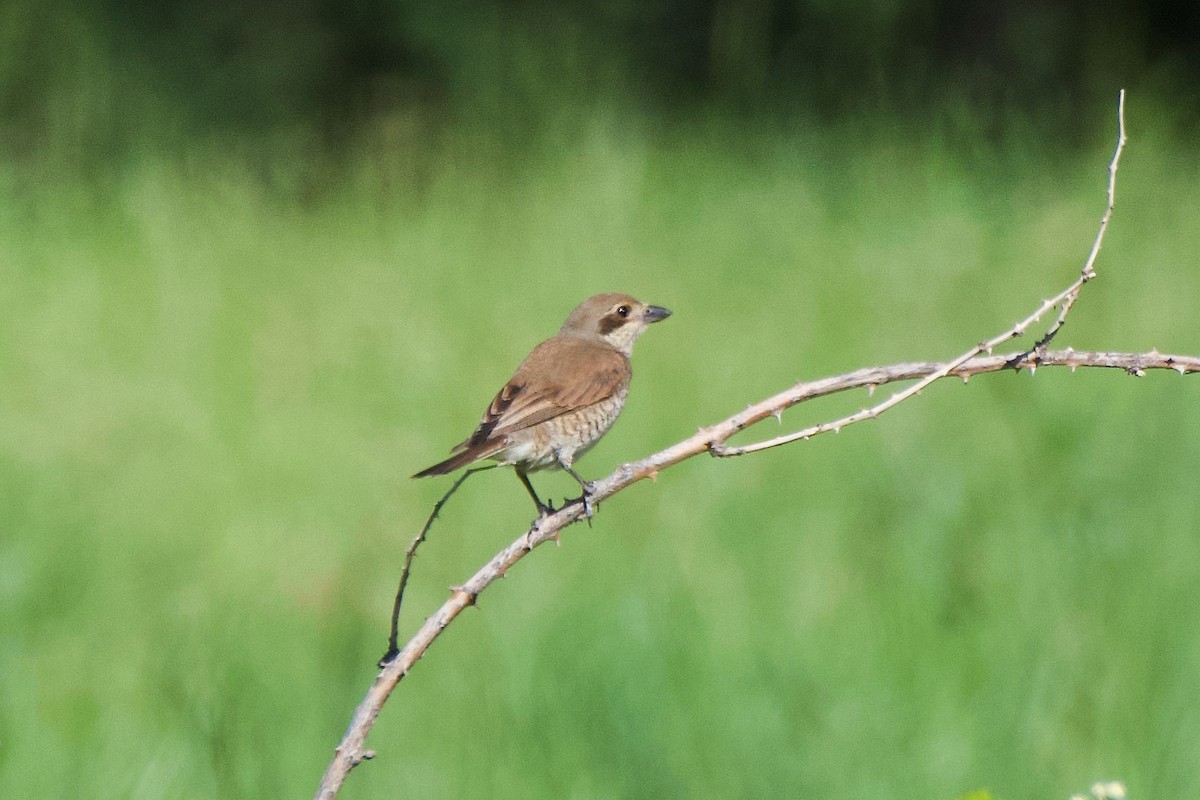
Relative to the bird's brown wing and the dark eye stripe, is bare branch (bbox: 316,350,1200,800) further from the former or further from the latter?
the dark eye stripe

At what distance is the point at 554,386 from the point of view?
11.6 feet

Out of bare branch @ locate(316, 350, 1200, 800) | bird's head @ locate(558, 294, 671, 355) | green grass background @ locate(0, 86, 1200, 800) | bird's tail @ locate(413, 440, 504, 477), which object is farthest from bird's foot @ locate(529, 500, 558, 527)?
green grass background @ locate(0, 86, 1200, 800)

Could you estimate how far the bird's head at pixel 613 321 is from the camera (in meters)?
4.11

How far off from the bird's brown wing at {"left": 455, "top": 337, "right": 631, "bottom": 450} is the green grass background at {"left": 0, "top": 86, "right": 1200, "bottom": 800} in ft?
4.27

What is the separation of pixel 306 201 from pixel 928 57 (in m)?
5.35

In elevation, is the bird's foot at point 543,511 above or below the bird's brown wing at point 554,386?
below

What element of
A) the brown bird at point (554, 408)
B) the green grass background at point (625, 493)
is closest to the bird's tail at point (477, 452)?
the brown bird at point (554, 408)

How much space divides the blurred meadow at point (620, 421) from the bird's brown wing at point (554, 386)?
109cm

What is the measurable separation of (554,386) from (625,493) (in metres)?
2.99

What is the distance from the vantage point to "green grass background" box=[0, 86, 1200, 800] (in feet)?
14.9

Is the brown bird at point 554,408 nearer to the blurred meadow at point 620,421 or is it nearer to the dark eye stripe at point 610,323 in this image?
the dark eye stripe at point 610,323

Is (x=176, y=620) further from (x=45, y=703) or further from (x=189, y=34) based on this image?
(x=189, y=34)

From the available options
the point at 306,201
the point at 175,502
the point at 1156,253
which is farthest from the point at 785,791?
the point at 306,201

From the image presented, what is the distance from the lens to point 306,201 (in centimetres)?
1100
